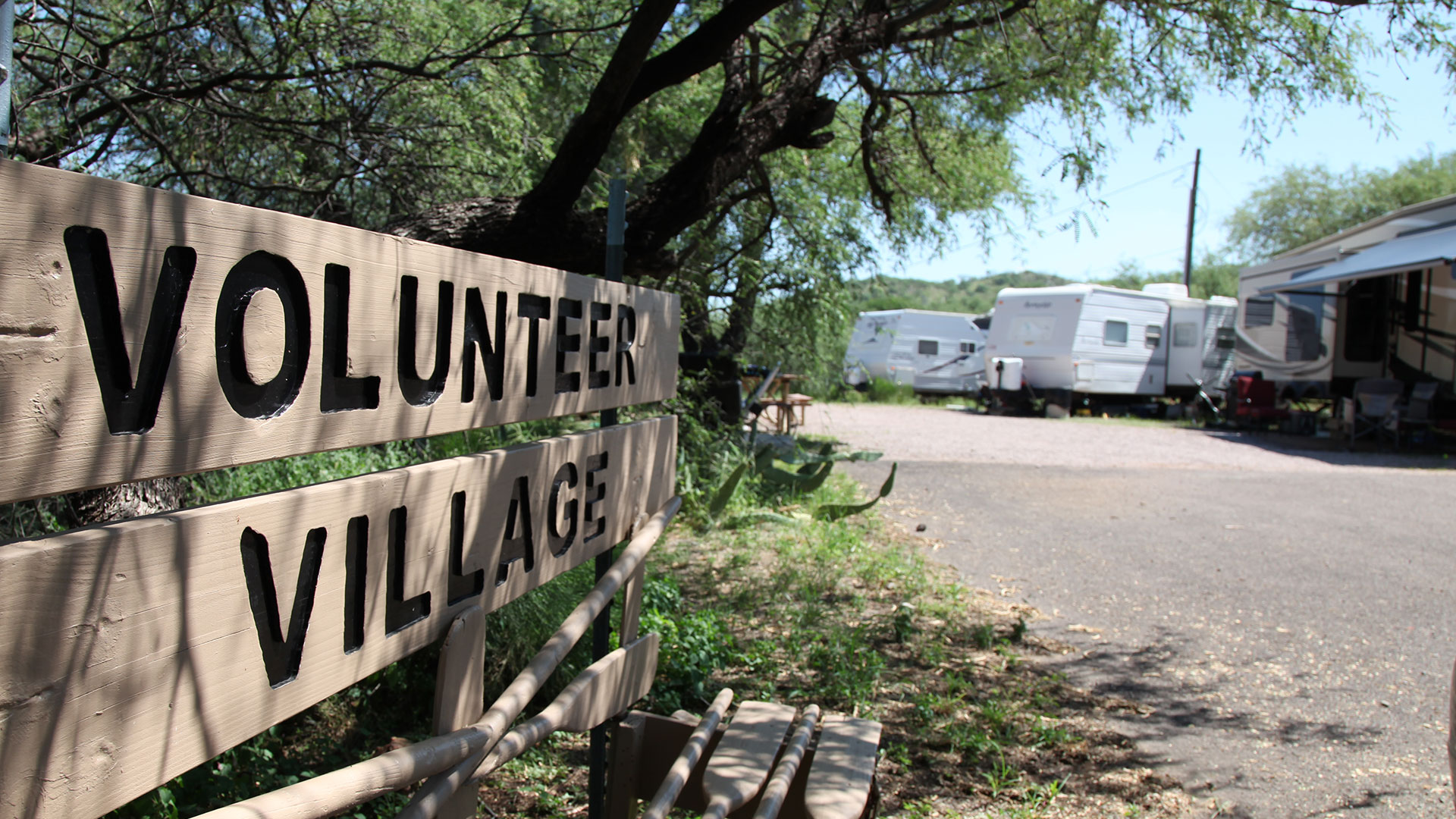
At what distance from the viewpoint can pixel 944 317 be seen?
83.6 feet

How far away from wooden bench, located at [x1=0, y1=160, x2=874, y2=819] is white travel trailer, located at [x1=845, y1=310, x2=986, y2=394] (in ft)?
77.5

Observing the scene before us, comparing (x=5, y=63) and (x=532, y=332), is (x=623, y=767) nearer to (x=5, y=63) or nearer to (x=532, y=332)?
(x=532, y=332)

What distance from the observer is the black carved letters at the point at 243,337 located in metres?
1.07

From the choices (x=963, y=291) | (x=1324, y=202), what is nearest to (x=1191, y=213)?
(x=1324, y=202)

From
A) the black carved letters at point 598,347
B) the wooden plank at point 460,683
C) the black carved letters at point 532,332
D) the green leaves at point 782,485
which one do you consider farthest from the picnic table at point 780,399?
the wooden plank at point 460,683

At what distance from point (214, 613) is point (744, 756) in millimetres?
1503

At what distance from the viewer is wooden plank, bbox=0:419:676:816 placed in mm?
870

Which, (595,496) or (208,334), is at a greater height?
(208,334)

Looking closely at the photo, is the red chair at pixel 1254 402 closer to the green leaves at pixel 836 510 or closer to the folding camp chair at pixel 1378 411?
the folding camp chair at pixel 1378 411

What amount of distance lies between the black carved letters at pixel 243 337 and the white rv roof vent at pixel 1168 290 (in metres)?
22.2

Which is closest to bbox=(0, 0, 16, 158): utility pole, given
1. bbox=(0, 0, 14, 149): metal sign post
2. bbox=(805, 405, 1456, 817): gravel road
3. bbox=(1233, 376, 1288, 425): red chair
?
bbox=(0, 0, 14, 149): metal sign post

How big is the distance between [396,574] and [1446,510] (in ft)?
34.3

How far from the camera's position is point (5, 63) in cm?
118

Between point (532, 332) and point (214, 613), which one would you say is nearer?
point (214, 613)
